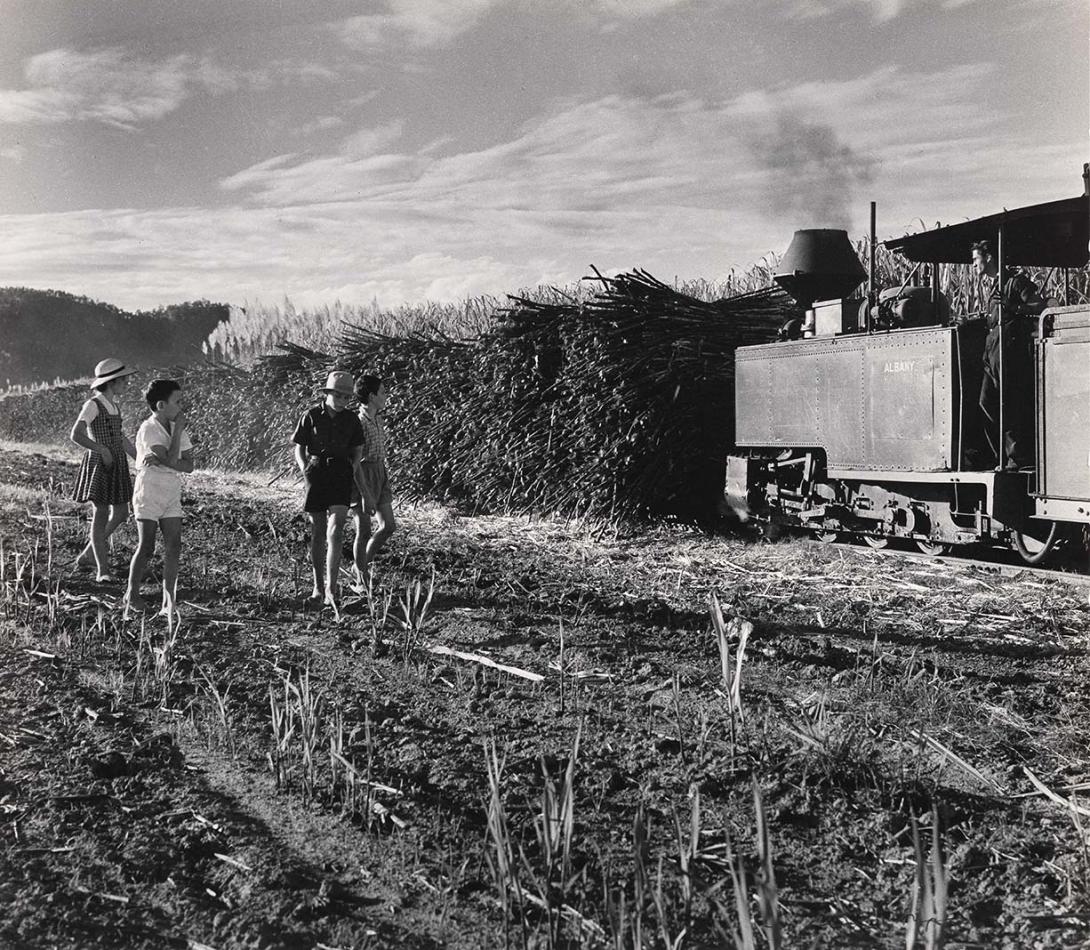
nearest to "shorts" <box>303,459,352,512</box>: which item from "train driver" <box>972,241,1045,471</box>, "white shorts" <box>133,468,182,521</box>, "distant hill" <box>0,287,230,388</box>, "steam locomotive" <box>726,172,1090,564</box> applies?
"white shorts" <box>133,468,182,521</box>

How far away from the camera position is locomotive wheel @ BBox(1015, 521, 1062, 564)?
8.06 metres

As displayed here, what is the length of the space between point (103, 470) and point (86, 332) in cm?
5862

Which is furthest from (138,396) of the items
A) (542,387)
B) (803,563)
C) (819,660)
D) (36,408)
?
(819,660)

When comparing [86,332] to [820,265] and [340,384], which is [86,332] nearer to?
[820,265]

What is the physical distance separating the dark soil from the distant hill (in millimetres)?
56236

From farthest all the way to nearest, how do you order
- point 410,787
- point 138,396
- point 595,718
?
point 138,396 → point 595,718 → point 410,787

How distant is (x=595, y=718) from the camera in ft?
14.4

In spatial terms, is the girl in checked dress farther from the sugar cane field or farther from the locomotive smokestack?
the locomotive smokestack

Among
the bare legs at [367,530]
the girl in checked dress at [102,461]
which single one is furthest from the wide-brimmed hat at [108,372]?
the bare legs at [367,530]

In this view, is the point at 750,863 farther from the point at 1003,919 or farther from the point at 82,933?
the point at 82,933

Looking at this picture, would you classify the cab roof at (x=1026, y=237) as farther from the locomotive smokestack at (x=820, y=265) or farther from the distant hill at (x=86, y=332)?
the distant hill at (x=86, y=332)

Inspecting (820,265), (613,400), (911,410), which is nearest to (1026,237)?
(911,410)

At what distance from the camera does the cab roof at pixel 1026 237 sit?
7.66 meters

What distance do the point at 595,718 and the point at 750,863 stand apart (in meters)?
1.36
